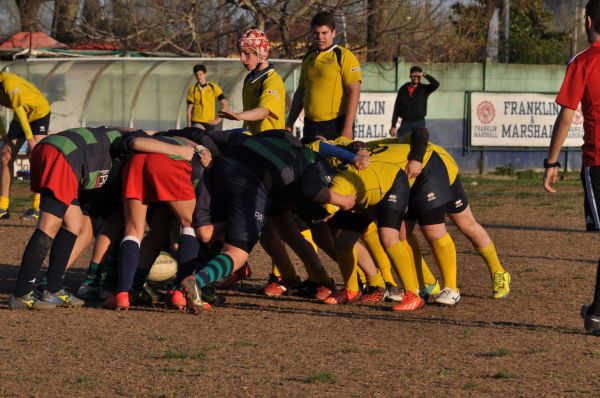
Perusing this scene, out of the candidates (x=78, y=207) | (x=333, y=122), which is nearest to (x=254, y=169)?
(x=78, y=207)

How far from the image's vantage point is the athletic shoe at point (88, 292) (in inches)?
372

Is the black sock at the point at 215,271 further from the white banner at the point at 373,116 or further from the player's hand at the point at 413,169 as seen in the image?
the white banner at the point at 373,116

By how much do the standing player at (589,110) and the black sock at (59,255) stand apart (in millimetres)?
3526

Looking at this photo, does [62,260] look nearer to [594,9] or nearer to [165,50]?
[594,9]

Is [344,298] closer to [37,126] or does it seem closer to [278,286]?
[278,286]

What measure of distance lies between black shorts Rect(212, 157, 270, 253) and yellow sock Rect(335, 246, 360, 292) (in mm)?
918

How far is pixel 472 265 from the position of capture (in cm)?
1159

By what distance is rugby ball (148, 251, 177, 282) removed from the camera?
32.1 feet

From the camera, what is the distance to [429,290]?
956 centimetres

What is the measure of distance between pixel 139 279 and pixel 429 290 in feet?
7.53

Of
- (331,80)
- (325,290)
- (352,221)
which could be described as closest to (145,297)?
(325,290)

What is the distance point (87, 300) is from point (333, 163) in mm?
2260

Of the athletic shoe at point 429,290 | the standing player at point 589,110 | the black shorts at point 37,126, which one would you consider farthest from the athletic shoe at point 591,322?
the black shorts at point 37,126

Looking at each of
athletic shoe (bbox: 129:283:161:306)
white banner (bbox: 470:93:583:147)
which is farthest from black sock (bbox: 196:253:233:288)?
white banner (bbox: 470:93:583:147)
